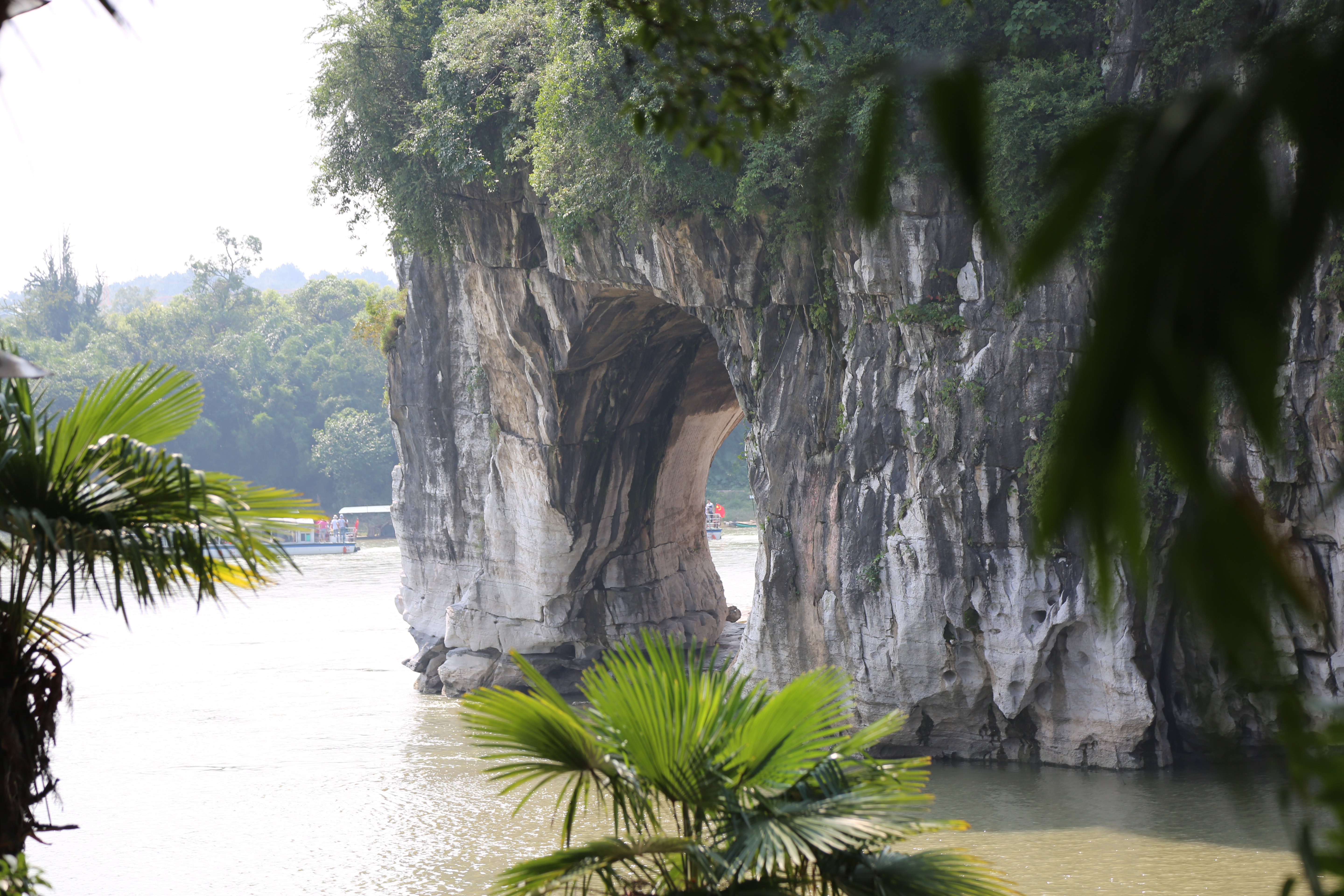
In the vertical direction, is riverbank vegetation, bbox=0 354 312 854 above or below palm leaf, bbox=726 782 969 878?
above

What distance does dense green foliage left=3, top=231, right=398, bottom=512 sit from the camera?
45500 mm

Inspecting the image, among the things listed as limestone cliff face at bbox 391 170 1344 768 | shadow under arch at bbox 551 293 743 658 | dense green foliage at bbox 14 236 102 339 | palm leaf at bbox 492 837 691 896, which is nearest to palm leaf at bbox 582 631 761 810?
palm leaf at bbox 492 837 691 896

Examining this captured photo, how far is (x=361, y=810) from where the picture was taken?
387 inches

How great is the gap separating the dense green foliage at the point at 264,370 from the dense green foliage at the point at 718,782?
4039 cm

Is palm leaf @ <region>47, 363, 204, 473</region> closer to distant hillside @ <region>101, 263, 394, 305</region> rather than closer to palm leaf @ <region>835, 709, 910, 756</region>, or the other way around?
palm leaf @ <region>835, 709, 910, 756</region>

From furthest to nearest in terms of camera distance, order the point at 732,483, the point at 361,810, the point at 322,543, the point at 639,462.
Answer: the point at 732,483 → the point at 322,543 → the point at 639,462 → the point at 361,810

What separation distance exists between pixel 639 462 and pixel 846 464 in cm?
513

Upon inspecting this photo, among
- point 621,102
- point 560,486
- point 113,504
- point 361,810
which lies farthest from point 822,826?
point 560,486

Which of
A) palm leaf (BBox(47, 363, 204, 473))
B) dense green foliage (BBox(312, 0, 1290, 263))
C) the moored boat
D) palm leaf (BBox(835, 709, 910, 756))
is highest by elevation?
dense green foliage (BBox(312, 0, 1290, 263))

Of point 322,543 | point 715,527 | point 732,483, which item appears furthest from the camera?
point 732,483

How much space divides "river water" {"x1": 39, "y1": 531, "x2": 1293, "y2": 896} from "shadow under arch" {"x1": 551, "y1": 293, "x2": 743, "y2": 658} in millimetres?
2684

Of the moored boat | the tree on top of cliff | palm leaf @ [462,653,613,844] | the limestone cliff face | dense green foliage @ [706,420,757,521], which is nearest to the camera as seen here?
the tree on top of cliff

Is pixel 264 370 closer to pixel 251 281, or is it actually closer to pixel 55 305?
pixel 55 305

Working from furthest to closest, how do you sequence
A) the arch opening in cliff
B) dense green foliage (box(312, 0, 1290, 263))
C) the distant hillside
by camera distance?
the distant hillside, the arch opening in cliff, dense green foliage (box(312, 0, 1290, 263))
